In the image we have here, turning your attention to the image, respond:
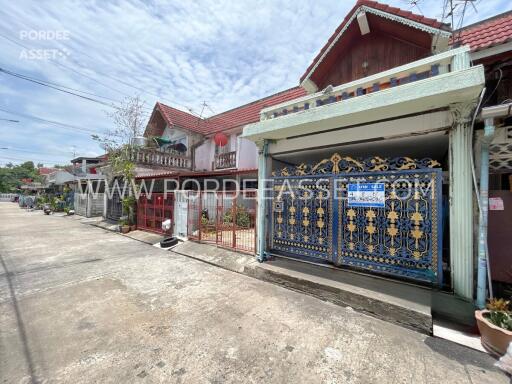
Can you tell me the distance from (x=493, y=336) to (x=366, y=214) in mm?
2102

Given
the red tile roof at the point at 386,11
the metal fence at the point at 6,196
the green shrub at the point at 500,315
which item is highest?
the red tile roof at the point at 386,11

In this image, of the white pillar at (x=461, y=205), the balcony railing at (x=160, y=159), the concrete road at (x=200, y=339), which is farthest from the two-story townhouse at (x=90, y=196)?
the white pillar at (x=461, y=205)

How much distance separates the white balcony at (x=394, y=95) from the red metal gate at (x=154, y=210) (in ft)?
19.7

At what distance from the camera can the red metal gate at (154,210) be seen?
9.22 m

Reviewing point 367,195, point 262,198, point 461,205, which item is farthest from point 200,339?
point 461,205

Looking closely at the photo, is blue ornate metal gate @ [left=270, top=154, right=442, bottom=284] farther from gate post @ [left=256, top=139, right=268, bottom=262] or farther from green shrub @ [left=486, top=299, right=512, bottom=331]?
green shrub @ [left=486, top=299, right=512, bottom=331]

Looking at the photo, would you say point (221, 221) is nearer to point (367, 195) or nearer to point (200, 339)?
point (367, 195)

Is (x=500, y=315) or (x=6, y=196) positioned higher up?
(x=6, y=196)

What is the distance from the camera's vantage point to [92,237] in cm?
943

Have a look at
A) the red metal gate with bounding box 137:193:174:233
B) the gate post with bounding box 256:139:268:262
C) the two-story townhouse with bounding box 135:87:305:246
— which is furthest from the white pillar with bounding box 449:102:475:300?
the red metal gate with bounding box 137:193:174:233

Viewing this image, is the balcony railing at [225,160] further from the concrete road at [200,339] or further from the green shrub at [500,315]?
the green shrub at [500,315]

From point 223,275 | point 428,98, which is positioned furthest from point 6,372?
point 428,98

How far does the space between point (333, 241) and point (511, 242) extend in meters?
2.59

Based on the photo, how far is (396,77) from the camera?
146 inches
